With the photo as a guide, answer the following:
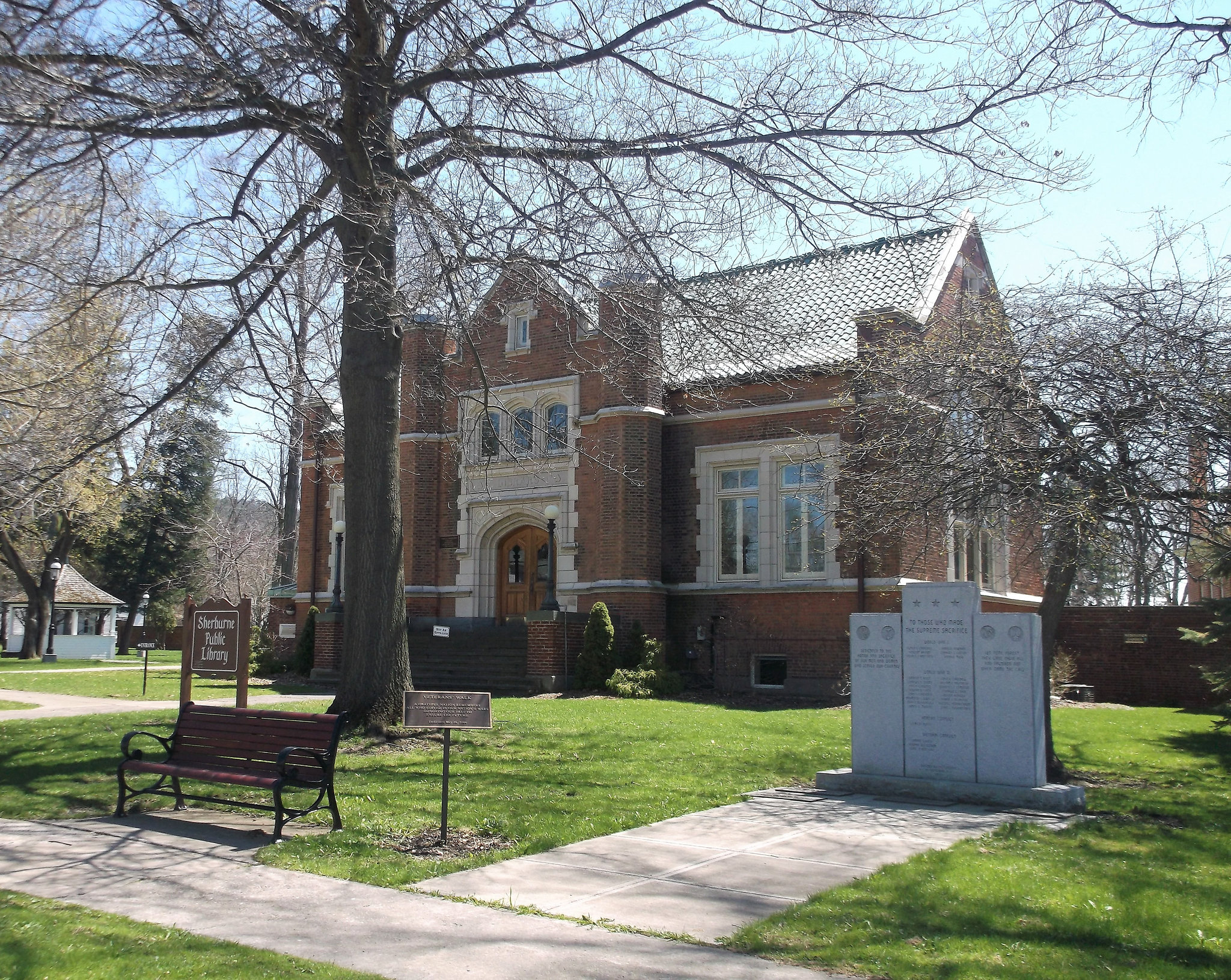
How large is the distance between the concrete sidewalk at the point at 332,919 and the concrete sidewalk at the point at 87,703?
9.00m

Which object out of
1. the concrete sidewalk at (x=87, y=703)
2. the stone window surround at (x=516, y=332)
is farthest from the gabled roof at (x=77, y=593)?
the stone window surround at (x=516, y=332)

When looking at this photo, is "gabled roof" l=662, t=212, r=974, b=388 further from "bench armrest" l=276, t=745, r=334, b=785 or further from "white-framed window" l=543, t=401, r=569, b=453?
"white-framed window" l=543, t=401, r=569, b=453

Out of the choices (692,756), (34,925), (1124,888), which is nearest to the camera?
(34,925)

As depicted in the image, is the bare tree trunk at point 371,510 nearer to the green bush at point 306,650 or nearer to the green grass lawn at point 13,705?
the green grass lawn at point 13,705

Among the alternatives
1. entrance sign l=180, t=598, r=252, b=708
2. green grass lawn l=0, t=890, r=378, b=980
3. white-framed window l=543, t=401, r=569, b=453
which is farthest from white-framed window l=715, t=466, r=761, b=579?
green grass lawn l=0, t=890, r=378, b=980

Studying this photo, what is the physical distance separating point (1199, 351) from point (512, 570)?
1787cm

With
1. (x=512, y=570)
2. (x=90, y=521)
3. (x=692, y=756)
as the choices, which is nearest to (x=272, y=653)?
(x=512, y=570)

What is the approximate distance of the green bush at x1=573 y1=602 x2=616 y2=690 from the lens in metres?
20.3

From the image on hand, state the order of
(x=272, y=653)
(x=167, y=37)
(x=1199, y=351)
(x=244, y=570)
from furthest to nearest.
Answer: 1. (x=244, y=570)
2. (x=272, y=653)
3. (x=167, y=37)
4. (x=1199, y=351)

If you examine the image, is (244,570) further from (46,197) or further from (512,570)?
(46,197)

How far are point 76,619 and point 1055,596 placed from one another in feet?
160

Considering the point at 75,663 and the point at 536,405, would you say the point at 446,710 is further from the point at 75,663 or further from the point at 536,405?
the point at 75,663

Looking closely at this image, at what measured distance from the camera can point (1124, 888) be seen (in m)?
6.33

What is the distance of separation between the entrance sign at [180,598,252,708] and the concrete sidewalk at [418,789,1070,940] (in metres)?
3.86
